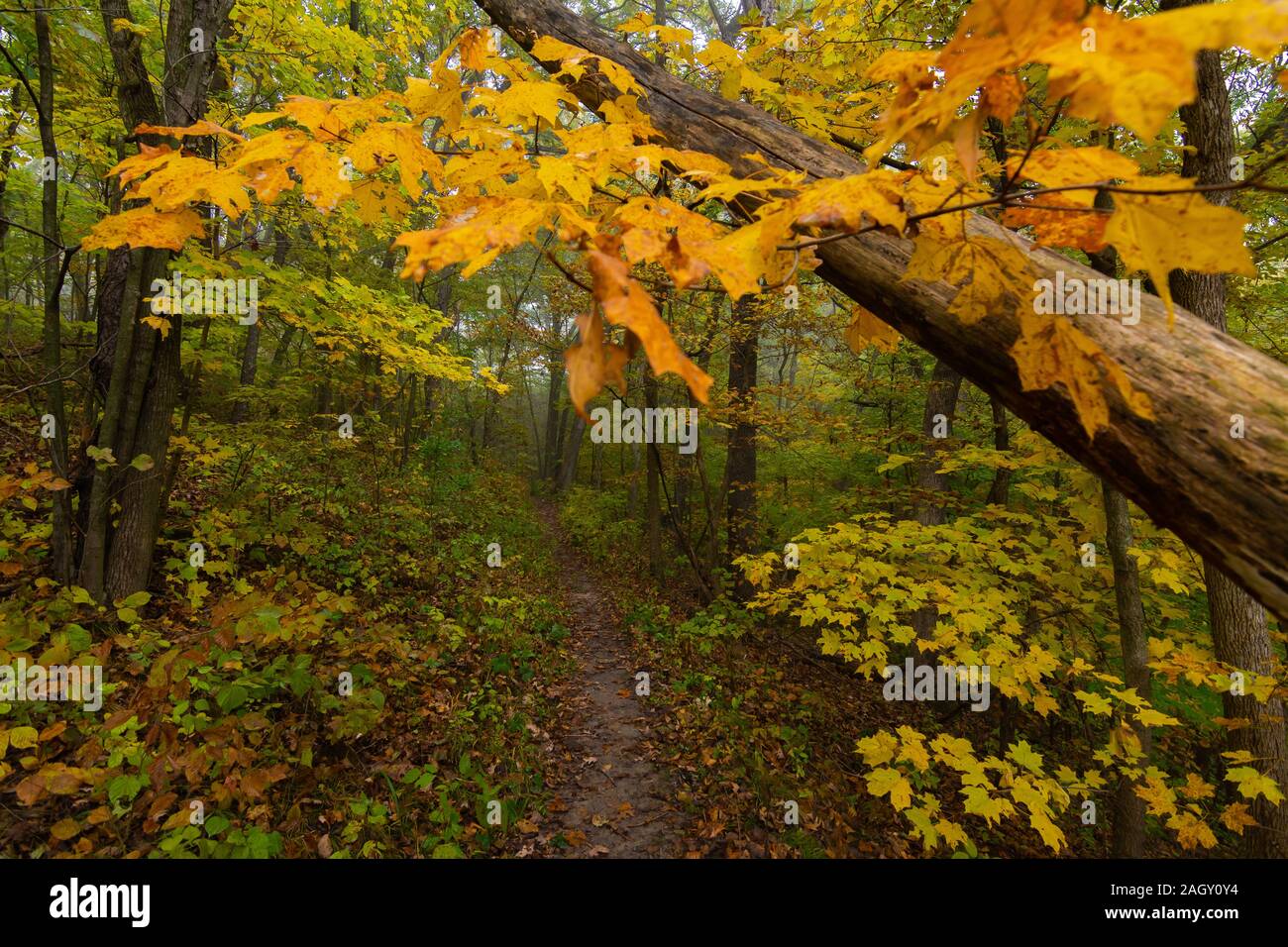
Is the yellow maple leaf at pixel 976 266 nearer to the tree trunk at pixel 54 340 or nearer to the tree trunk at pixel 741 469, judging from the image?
the tree trunk at pixel 54 340

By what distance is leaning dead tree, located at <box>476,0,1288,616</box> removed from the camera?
109cm

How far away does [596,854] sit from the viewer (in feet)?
12.6

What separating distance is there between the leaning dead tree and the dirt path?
158 inches

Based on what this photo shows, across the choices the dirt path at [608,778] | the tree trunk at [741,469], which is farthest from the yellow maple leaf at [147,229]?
the tree trunk at [741,469]

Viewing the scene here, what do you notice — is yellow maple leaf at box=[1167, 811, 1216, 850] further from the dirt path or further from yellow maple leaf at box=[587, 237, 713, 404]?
yellow maple leaf at box=[587, 237, 713, 404]

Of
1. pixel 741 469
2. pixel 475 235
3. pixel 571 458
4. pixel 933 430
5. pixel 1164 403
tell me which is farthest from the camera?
pixel 571 458

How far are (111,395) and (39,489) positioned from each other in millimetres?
1720

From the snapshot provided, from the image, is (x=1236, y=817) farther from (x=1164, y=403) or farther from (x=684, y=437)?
(x=684, y=437)

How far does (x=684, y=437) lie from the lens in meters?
8.38

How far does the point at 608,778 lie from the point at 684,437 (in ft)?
16.5

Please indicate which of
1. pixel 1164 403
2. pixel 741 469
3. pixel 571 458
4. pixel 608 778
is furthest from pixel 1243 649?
pixel 571 458

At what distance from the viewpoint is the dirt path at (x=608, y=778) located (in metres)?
4.04
